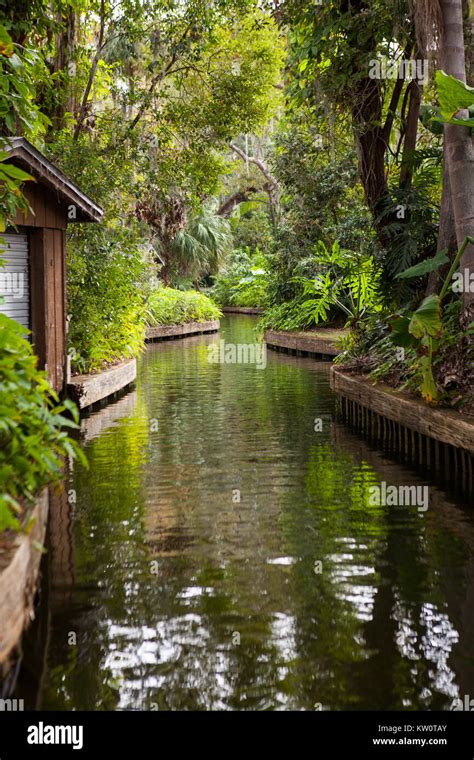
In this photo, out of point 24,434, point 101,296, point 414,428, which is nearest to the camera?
point 24,434

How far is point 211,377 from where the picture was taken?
18719mm

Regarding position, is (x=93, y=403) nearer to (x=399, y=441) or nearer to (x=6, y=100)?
(x=399, y=441)

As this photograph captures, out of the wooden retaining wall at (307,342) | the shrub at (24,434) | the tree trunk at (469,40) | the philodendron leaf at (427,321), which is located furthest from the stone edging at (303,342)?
the shrub at (24,434)

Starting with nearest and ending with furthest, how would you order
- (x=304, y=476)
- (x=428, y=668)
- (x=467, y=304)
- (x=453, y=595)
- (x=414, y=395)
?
(x=428, y=668) → (x=453, y=595) → (x=304, y=476) → (x=467, y=304) → (x=414, y=395)

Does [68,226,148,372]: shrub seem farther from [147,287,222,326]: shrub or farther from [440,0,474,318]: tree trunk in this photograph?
[147,287,222,326]: shrub

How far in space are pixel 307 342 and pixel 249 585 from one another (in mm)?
17635

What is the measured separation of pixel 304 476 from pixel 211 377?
31.2ft

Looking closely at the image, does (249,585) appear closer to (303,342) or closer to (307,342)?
(307,342)

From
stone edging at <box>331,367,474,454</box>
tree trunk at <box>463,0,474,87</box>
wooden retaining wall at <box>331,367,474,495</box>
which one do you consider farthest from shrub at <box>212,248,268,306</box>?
wooden retaining wall at <box>331,367,474,495</box>

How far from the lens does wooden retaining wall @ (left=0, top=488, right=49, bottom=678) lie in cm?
394

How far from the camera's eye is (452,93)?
9.01 metres

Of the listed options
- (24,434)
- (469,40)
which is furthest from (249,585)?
(469,40)

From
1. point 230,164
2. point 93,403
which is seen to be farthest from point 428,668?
point 230,164

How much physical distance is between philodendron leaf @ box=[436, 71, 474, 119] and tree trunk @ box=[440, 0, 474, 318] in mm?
974
